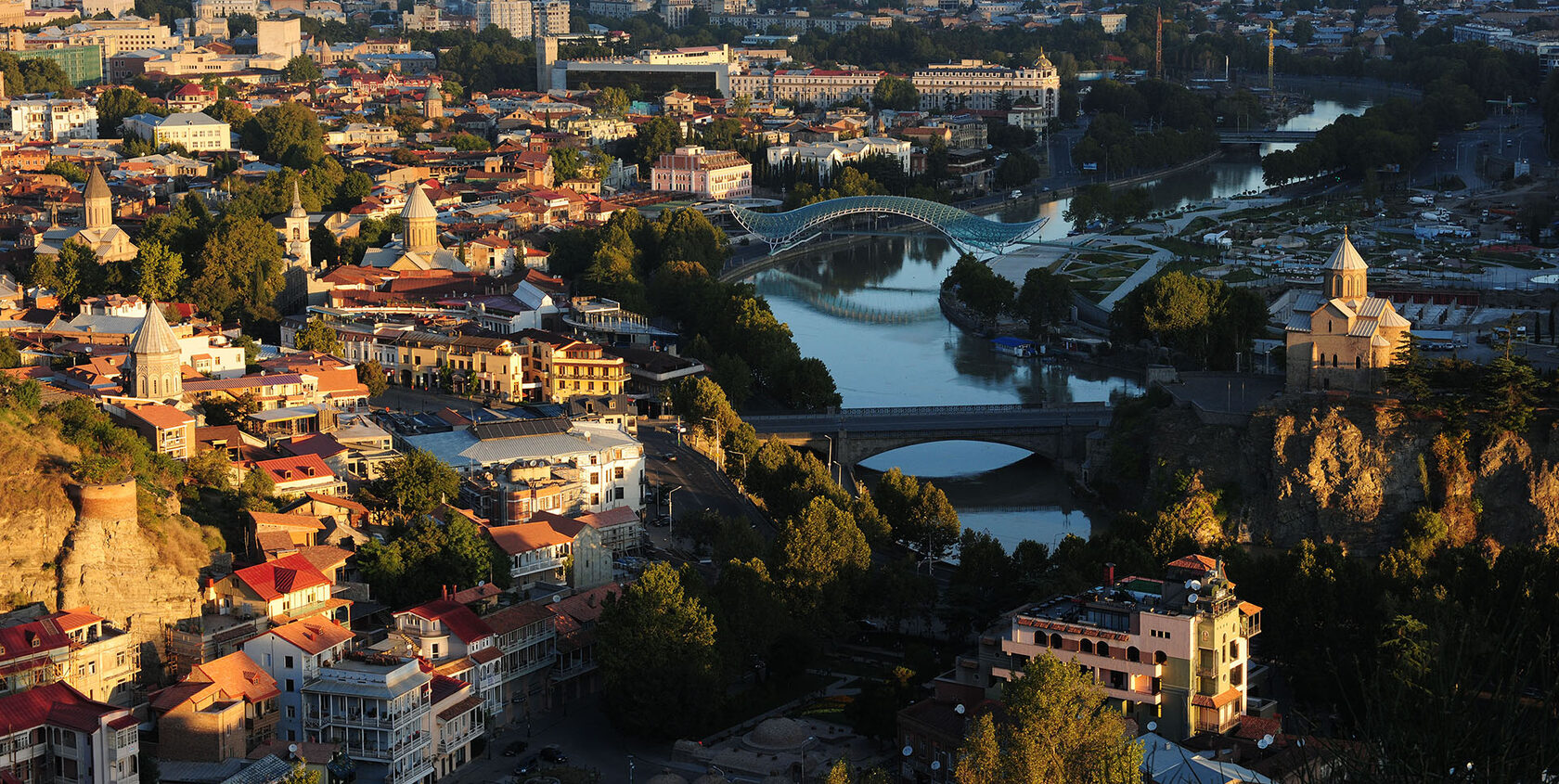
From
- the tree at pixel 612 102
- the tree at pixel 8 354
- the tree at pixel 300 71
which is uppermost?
the tree at pixel 300 71

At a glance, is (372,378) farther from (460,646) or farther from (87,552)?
(460,646)

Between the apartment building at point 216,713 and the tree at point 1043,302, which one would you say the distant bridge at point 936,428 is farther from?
the apartment building at point 216,713

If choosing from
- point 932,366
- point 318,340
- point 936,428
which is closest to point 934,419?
point 936,428

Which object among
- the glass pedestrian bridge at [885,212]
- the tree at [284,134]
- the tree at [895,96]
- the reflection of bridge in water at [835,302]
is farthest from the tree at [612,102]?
the reflection of bridge in water at [835,302]

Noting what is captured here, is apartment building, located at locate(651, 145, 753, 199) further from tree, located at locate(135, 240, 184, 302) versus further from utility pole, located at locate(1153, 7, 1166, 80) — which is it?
utility pole, located at locate(1153, 7, 1166, 80)

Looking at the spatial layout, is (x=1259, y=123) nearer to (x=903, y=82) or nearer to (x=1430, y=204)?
(x=903, y=82)

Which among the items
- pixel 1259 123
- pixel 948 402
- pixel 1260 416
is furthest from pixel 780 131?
pixel 1260 416
